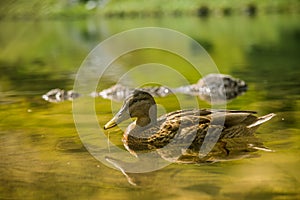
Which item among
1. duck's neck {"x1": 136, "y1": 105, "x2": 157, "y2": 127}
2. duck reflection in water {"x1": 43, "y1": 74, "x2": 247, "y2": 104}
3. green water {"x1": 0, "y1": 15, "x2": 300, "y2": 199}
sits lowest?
duck reflection in water {"x1": 43, "y1": 74, "x2": 247, "y2": 104}

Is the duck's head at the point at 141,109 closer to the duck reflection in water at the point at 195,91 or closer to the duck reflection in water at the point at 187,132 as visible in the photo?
the duck reflection in water at the point at 187,132

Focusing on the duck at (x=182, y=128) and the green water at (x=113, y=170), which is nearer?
the green water at (x=113, y=170)

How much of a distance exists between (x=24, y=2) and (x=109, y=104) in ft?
469

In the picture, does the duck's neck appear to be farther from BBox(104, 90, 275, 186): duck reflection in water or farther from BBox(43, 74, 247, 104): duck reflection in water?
BBox(43, 74, 247, 104): duck reflection in water

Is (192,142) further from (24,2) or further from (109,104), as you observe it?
(24,2)

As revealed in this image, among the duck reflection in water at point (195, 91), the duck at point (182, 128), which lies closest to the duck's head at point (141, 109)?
the duck at point (182, 128)

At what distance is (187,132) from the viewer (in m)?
12.3

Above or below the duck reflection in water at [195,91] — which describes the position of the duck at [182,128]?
above

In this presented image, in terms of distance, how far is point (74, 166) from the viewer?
11188mm

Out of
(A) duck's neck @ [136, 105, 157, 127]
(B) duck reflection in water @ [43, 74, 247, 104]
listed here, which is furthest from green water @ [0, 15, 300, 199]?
(A) duck's neck @ [136, 105, 157, 127]

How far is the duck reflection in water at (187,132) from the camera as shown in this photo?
12.1 m

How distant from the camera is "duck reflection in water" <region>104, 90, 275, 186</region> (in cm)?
1212

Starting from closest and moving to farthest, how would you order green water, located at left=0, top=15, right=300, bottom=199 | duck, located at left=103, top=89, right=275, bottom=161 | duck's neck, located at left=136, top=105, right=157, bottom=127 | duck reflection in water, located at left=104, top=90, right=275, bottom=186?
green water, located at left=0, top=15, right=300, bottom=199 < duck reflection in water, located at left=104, top=90, right=275, bottom=186 < duck, located at left=103, top=89, right=275, bottom=161 < duck's neck, located at left=136, top=105, right=157, bottom=127

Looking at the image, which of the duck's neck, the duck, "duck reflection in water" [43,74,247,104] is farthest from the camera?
"duck reflection in water" [43,74,247,104]
